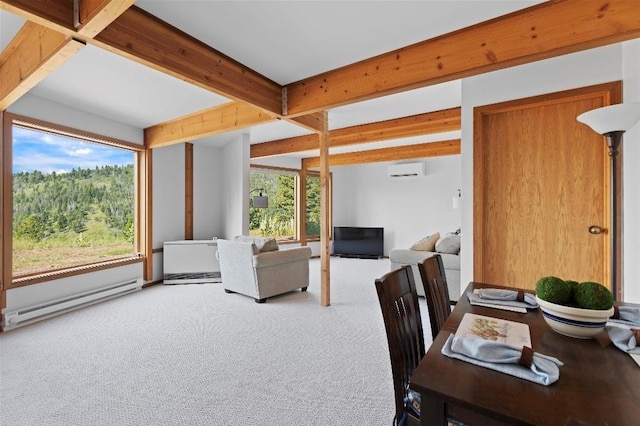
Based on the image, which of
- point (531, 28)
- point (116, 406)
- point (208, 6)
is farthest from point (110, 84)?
point (531, 28)

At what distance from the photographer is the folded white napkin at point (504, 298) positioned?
A: 1.45m

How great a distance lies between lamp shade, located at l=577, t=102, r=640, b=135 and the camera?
5.29 ft

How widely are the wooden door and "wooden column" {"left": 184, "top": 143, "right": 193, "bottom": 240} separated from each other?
452 centimetres

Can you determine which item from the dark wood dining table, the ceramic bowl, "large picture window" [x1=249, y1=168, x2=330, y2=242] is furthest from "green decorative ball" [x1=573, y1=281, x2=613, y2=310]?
"large picture window" [x1=249, y1=168, x2=330, y2=242]

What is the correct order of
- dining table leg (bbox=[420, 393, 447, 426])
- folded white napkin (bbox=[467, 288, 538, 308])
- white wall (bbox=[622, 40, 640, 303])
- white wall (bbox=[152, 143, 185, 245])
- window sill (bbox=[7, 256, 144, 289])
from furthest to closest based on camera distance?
white wall (bbox=[152, 143, 185, 245]) < window sill (bbox=[7, 256, 144, 289]) < white wall (bbox=[622, 40, 640, 303]) < folded white napkin (bbox=[467, 288, 538, 308]) < dining table leg (bbox=[420, 393, 447, 426])

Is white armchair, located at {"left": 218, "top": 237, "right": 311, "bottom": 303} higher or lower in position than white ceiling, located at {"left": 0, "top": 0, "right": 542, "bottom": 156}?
lower

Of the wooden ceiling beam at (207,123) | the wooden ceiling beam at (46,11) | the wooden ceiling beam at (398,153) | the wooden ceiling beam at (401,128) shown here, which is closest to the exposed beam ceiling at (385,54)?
the wooden ceiling beam at (46,11)

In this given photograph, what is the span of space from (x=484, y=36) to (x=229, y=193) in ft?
15.0

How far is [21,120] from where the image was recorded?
3152 mm

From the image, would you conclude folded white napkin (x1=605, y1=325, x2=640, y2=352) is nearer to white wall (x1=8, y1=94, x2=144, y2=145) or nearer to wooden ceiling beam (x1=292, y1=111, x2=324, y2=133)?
wooden ceiling beam (x1=292, y1=111, x2=324, y2=133)

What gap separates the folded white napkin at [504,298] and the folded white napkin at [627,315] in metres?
0.27

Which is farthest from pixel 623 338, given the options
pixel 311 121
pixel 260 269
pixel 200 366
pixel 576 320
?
pixel 260 269

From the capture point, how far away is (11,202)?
3100 millimetres

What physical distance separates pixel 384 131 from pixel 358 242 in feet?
11.9
